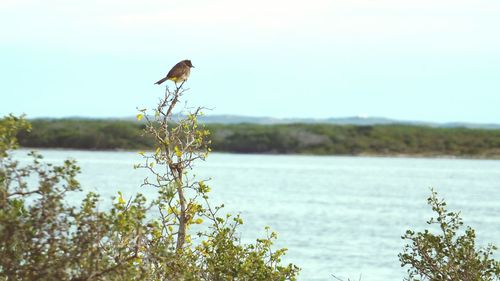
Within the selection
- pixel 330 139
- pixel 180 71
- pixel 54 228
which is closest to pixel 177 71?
pixel 180 71

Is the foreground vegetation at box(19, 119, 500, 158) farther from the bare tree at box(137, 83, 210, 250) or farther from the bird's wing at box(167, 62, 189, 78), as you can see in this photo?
the bare tree at box(137, 83, 210, 250)

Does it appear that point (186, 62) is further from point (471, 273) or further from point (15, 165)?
point (15, 165)

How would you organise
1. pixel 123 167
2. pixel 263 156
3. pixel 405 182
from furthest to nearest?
1. pixel 263 156
2. pixel 123 167
3. pixel 405 182

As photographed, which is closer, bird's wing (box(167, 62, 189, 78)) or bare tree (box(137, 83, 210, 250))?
bare tree (box(137, 83, 210, 250))

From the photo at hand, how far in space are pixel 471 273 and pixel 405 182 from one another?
69168 mm

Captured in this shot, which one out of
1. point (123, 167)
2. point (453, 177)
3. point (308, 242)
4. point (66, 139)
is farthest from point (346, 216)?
point (66, 139)

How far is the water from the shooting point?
27.9m

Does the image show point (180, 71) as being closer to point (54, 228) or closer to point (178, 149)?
point (178, 149)

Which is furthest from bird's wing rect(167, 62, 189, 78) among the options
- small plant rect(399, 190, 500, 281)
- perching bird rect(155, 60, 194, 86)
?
small plant rect(399, 190, 500, 281)

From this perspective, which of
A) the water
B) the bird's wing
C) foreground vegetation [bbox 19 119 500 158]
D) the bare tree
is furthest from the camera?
foreground vegetation [bbox 19 119 500 158]

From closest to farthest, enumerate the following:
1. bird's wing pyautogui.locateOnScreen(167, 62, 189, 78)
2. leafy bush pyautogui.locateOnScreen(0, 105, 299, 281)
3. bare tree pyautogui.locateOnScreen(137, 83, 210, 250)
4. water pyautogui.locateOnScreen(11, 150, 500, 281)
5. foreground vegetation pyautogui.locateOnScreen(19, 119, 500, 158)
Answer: leafy bush pyautogui.locateOnScreen(0, 105, 299, 281)
bare tree pyautogui.locateOnScreen(137, 83, 210, 250)
bird's wing pyautogui.locateOnScreen(167, 62, 189, 78)
water pyautogui.locateOnScreen(11, 150, 500, 281)
foreground vegetation pyautogui.locateOnScreen(19, 119, 500, 158)

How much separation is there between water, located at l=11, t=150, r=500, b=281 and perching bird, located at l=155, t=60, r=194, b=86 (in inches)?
87.8

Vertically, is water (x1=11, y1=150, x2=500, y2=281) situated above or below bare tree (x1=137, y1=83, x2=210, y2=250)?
below

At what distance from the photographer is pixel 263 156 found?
125 m
